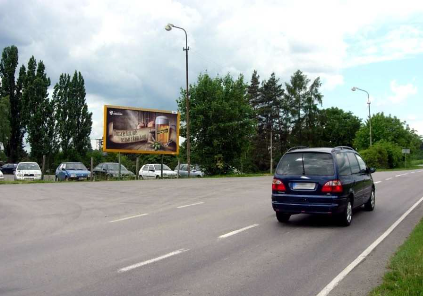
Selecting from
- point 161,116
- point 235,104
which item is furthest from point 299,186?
point 235,104

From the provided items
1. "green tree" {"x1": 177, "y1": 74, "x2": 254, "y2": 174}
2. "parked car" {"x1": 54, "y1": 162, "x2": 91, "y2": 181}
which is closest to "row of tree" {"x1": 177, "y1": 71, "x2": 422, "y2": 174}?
"green tree" {"x1": 177, "y1": 74, "x2": 254, "y2": 174}

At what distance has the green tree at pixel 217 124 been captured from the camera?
38469 millimetres

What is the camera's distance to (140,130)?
35.2 metres

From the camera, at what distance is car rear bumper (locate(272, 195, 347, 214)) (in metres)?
9.70

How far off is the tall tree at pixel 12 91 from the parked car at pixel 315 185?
53.3 m

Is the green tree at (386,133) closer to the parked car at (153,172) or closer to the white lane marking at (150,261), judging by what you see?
the parked car at (153,172)

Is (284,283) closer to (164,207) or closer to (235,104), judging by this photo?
(164,207)

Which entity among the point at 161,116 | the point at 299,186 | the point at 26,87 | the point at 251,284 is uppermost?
the point at 26,87

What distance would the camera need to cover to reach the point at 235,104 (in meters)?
39.5

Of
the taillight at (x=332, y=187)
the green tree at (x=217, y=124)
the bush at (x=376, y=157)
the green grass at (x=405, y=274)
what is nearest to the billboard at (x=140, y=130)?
the green tree at (x=217, y=124)

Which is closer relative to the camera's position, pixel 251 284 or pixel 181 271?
pixel 251 284

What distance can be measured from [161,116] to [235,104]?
7.03 m

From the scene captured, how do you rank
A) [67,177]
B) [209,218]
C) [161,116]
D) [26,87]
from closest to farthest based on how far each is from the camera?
[209,218] → [67,177] → [161,116] → [26,87]

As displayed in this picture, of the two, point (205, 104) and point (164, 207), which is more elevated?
point (205, 104)
